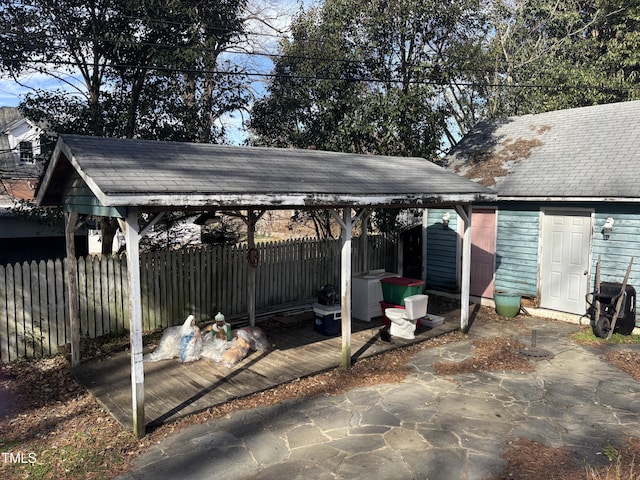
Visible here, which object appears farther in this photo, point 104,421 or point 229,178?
point 229,178

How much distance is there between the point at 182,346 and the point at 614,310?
8.57m

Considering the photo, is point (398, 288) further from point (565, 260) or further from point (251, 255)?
point (565, 260)

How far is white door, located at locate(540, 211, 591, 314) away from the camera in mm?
10562

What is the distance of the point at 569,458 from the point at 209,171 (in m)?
5.67

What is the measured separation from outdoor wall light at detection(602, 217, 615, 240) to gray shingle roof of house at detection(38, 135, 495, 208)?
9.06 ft

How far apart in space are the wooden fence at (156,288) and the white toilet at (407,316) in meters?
3.41

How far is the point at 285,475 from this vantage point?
4.75 metres

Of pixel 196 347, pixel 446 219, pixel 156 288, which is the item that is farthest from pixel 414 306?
pixel 156 288

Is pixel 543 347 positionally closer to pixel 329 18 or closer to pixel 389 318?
pixel 389 318

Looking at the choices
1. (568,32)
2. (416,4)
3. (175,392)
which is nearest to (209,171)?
(175,392)

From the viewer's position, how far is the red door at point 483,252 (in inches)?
483

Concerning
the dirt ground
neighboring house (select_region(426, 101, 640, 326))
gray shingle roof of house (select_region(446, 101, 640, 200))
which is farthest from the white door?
the dirt ground

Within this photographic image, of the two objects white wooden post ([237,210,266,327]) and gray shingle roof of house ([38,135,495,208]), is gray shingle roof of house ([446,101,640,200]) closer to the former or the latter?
gray shingle roof of house ([38,135,495,208])

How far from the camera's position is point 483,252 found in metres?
12.5
